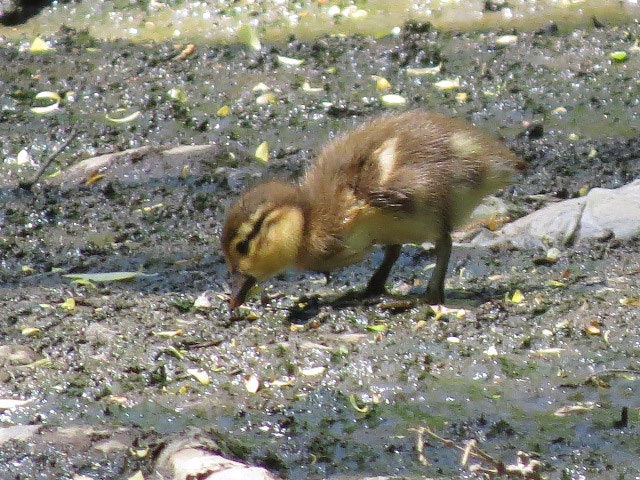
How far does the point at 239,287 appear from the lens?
516 cm

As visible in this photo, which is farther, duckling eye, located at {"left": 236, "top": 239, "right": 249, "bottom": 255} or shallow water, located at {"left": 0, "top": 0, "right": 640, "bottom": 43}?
shallow water, located at {"left": 0, "top": 0, "right": 640, "bottom": 43}

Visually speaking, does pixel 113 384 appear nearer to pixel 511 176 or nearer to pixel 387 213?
pixel 387 213

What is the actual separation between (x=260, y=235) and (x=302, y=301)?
51 cm

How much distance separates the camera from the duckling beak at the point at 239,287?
16.9ft

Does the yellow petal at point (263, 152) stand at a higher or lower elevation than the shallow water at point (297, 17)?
lower

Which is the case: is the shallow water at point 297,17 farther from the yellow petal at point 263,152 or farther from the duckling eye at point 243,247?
the duckling eye at point 243,247

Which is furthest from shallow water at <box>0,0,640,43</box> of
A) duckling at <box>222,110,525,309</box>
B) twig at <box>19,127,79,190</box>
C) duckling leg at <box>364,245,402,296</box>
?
duckling leg at <box>364,245,402,296</box>

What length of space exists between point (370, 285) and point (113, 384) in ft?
4.51

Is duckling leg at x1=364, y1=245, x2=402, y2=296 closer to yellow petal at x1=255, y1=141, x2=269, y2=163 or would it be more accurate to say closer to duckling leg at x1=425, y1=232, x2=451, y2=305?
duckling leg at x1=425, y1=232, x2=451, y2=305

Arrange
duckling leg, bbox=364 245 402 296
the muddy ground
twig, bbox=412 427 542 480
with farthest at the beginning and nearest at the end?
1. duckling leg, bbox=364 245 402 296
2. the muddy ground
3. twig, bbox=412 427 542 480

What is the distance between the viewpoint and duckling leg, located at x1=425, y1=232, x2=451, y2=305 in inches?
207

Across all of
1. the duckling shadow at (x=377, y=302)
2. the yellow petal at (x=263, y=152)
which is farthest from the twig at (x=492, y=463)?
the yellow petal at (x=263, y=152)

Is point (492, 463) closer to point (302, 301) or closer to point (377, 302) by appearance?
point (377, 302)

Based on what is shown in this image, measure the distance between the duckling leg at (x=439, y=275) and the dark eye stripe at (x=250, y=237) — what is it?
2.75ft
